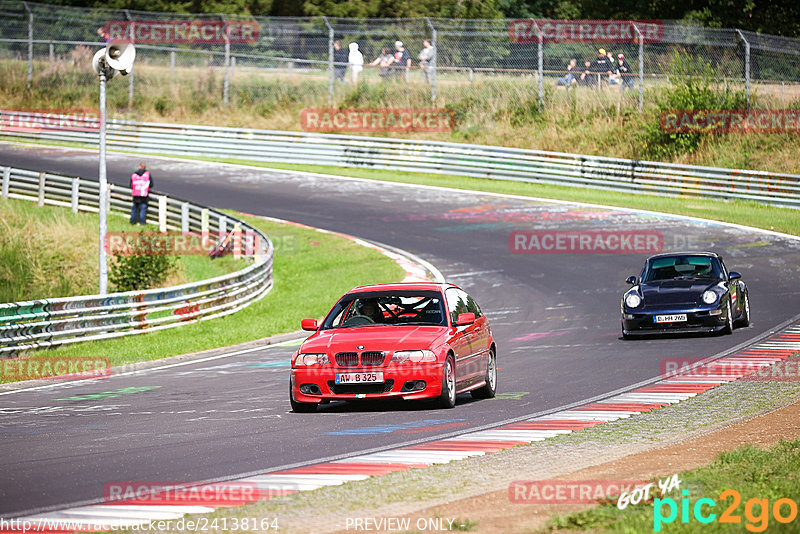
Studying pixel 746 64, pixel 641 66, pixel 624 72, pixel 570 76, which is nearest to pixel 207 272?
pixel 641 66

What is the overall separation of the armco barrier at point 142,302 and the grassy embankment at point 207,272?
24cm

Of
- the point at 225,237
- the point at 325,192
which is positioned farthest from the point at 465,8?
the point at 225,237

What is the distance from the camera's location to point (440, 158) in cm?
4247

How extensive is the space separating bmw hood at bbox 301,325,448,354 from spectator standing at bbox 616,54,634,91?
30.9 meters

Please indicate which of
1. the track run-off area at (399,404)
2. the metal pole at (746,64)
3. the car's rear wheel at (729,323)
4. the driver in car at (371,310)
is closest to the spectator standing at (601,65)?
the metal pole at (746,64)

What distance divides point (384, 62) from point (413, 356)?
3496 cm

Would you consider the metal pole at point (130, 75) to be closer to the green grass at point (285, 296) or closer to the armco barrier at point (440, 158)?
the armco barrier at point (440, 158)

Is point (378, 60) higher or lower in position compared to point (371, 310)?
higher

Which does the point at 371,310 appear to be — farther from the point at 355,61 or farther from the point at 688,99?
the point at 355,61

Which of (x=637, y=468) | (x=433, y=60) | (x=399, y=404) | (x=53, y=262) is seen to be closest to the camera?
(x=637, y=468)

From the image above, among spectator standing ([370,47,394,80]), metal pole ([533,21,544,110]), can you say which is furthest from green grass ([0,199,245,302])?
spectator standing ([370,47,394,80])

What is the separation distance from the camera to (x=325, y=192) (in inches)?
1545

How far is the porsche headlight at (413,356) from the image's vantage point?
1162 cm

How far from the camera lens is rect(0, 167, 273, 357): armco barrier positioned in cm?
1872
